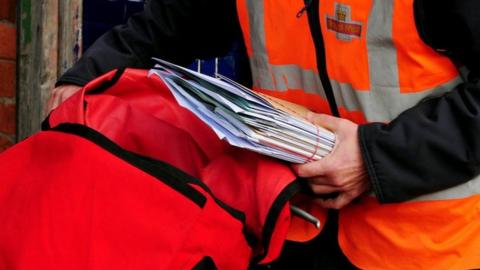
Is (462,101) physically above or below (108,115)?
above

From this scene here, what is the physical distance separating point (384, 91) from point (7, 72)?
55.2 inches

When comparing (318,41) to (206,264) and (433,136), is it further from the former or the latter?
(206,264)

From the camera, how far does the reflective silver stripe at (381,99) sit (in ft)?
3.91

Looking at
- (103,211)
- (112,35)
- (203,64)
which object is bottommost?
(203,64)

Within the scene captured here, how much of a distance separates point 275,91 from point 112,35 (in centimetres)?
41

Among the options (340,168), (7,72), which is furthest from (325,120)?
(7,72)

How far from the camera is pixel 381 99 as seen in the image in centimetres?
122

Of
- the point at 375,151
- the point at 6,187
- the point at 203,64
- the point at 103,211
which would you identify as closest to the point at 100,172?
the point at 103,211

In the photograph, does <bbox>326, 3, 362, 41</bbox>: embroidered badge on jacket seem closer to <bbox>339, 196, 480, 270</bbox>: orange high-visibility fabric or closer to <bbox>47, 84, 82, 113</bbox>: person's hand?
<bbox>339, 196, 480, 270</bbox>: orange high-visibility fabric

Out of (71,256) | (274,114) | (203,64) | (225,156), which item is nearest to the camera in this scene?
(71,256)

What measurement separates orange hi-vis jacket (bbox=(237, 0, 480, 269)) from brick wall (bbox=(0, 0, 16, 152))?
1157mm

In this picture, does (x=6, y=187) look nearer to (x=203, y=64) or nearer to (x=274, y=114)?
(x=274, y=114)

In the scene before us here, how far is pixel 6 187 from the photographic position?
1.14m

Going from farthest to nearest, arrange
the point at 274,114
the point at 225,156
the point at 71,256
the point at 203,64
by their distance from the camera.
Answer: the point at 203,64 → the point at 225,156 → the point at 274,114 → the point at 71,256
